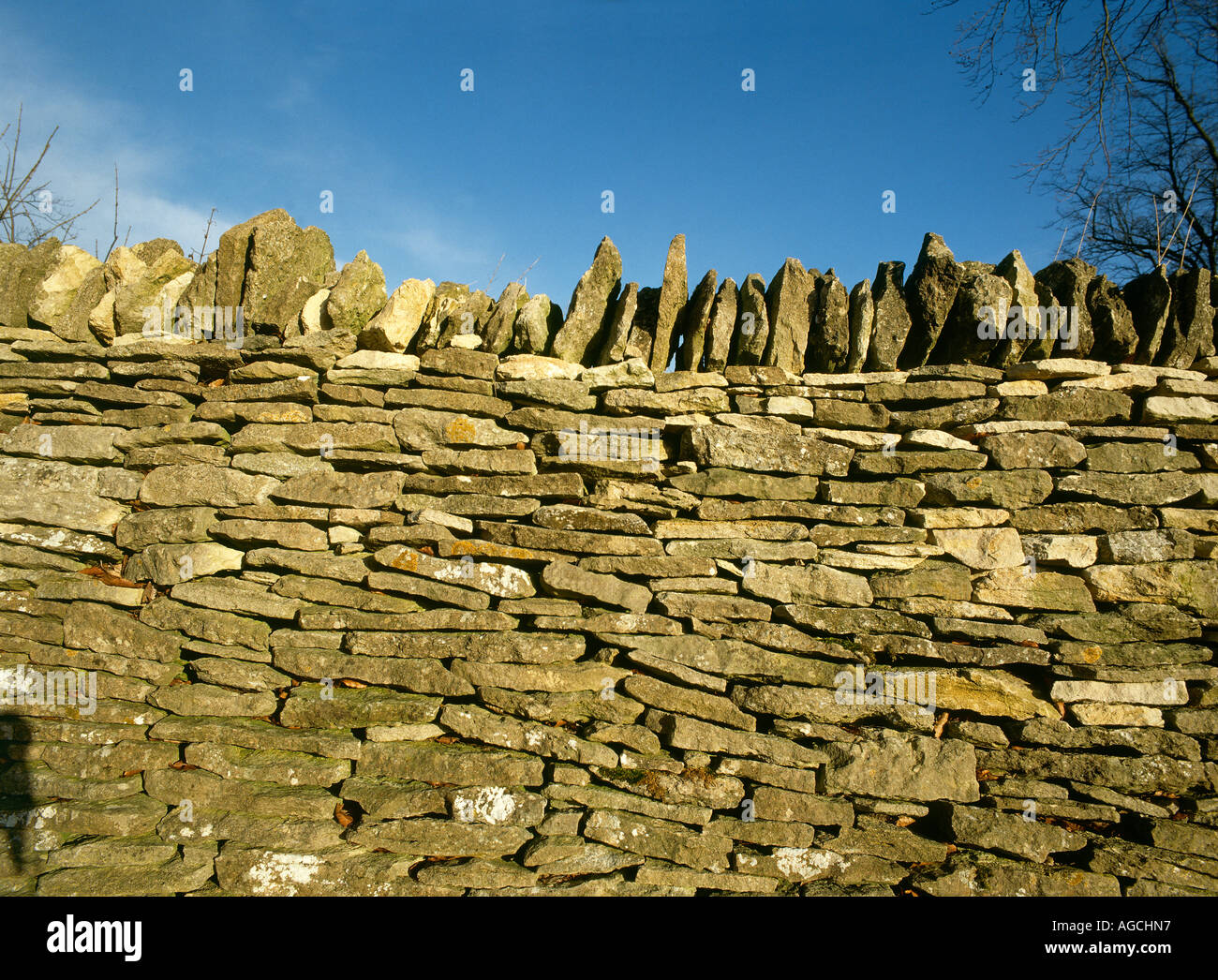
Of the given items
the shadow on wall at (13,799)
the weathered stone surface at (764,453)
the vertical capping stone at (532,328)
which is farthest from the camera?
the vertical capping stone at (532,328)

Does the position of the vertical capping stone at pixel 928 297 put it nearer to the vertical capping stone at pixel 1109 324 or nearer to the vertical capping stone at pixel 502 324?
the vertical capping stone at pixel 1109 324

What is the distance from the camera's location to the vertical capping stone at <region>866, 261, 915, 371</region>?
3426 mm

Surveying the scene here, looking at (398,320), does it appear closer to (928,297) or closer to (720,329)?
(720,329)

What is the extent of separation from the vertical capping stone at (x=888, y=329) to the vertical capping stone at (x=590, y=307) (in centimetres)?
138

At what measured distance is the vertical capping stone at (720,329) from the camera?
134 inches

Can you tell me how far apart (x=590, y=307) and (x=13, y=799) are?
346 cm

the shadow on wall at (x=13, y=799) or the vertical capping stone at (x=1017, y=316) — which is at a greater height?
the vertical capping stone at (x=1017, y=316)

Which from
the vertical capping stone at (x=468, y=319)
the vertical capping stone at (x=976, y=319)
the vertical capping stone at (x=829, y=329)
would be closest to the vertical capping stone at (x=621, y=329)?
the vertical capping stone at (x=468, y=319)

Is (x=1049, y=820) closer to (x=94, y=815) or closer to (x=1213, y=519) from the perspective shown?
(x=1213, y=519)

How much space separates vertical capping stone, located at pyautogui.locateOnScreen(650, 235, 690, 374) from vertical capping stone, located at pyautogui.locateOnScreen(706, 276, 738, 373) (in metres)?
0.19

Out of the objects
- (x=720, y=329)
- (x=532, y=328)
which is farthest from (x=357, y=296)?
(x=720, y=329)
